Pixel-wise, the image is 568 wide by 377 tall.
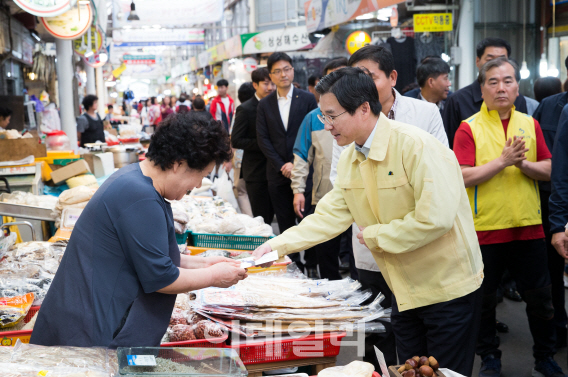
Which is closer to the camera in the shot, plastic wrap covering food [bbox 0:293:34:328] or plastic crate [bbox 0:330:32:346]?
plastic crate [bbox 0:330:32:346]

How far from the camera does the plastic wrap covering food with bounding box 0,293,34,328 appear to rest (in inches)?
99.3

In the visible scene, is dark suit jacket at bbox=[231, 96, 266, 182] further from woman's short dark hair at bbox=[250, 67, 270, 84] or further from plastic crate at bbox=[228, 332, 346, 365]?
plastic crate at bbox=[228, 332, 346, 365]

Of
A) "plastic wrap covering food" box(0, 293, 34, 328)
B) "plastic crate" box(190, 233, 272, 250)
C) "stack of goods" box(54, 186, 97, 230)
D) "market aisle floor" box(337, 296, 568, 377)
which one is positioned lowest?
"market aisle floor" box(337, 296, 568, 377)

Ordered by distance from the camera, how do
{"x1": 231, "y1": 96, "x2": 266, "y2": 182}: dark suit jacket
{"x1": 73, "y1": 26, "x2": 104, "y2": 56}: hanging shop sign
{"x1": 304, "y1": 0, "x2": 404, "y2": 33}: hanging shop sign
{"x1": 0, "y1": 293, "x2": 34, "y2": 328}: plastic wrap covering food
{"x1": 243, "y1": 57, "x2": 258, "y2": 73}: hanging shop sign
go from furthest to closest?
1. {"x1": 243, "y1": 57, "x2": 258, "y2": 73}: hanging shop sign
2. {"x1": 73, "y1": 26, "x2": 104, "y2": 56}: hanging shop sign
3. {"x1": 304, "y1": 0, "x2": 404, "y2": 33}: hanging shop sign
4. {"x1": 231, "y1": 96, "x2": 266, "y2": 182}: dark suit jacket
5. {"x1": 0, "y1": 293, "x2": 34, "y2": 328}: plastic wrap covering food

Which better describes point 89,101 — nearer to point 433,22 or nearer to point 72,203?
point 72,203

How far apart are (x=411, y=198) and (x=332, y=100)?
52 centimetres

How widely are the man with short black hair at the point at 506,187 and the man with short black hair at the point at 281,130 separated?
7.72 ft

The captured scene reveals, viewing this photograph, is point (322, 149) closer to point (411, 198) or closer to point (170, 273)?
point (411, 198)

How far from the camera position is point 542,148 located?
→ 11.3 feet


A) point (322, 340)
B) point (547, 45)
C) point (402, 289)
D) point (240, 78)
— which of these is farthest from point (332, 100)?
point (240, 78)

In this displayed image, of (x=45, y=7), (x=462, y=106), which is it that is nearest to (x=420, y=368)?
(x=462, y=106)

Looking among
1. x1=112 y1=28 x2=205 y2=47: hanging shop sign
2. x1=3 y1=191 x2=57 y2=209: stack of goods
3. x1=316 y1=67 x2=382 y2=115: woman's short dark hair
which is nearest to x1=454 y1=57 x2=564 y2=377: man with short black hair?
A: x1=316 y1=67 x2=382 y2=115: woman's short dark hair

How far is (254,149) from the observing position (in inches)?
243

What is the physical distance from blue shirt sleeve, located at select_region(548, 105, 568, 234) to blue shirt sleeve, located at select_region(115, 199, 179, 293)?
2266mm
